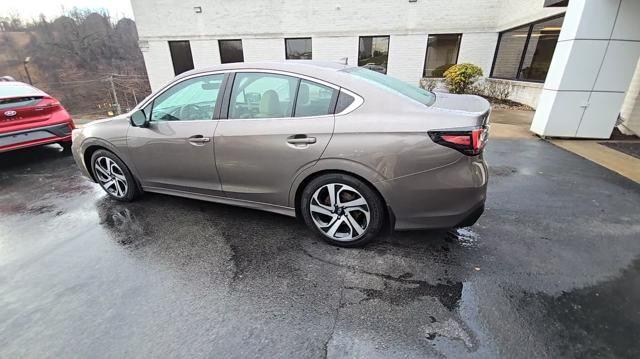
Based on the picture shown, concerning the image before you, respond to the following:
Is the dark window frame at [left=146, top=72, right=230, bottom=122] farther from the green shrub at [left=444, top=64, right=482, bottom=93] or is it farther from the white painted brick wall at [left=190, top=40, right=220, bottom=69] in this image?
the white painted brick wall at [left=190, top=40, right=220, bottom=69]

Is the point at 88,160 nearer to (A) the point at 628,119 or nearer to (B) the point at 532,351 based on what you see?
(B) the point at 532,351

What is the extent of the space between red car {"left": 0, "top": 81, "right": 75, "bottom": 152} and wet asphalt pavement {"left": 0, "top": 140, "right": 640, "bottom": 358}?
1945 mm

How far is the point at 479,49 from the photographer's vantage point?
13.4 meters

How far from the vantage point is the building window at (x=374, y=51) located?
46.3ft

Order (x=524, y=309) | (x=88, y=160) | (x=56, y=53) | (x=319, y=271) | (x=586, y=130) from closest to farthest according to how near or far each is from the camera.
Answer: (x=524, y=309) → (x=319, y=271) → (x=88, y=160) → (x=586, y=130) → (x=56, y=53)

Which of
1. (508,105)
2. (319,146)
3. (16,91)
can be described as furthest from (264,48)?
(319,146)

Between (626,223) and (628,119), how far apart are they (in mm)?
4676

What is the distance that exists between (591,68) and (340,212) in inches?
232

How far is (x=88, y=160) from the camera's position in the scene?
156 inches

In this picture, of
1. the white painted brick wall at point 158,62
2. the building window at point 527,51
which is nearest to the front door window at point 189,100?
the building window at point 527,51

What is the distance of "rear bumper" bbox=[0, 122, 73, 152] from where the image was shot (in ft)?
16.5

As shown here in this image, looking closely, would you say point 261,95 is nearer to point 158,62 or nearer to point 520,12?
Answer: point 520,12

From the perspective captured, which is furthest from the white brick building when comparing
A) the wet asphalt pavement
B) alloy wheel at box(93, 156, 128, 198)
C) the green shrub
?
→ alloy wheel at box(93, 156, 128, 198)

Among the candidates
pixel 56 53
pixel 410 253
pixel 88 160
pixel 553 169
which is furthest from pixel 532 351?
pixel 56 53
